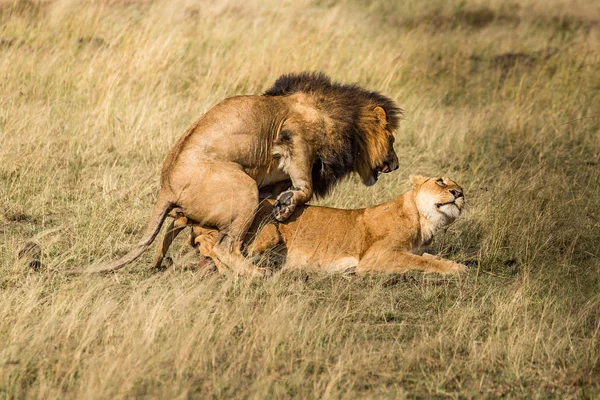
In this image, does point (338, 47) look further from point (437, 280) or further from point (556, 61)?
point (437, 280)

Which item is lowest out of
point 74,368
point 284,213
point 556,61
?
point 556,61

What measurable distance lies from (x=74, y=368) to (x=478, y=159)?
557 cm

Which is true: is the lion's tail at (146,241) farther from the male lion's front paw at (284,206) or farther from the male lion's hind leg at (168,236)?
the male lion's front paw at (284,206)

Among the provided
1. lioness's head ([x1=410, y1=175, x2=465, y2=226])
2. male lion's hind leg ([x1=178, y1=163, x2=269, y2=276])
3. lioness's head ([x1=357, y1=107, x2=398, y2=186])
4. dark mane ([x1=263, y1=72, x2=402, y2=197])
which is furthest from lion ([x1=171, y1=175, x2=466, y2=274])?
lioness's head ([x1=357, y1=107, x2=398, y2=186])

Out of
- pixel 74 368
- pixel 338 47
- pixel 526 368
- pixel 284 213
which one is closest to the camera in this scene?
pixel 74 368

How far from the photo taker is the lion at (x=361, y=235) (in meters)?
5.68

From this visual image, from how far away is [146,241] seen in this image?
17.8ft

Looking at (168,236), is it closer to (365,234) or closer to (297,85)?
(365,234)

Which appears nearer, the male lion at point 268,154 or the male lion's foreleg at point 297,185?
the male lion at point 268,154

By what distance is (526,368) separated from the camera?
13.8 feet

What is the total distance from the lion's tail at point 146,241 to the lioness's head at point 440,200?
163 cm

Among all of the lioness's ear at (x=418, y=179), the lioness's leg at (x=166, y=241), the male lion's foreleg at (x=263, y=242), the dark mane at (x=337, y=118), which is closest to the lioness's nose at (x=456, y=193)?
the lioness's ear at (x=418, y=179)

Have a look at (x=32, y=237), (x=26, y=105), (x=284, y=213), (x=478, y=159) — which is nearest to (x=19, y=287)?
(x=32, y=237)

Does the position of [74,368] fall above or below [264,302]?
above
